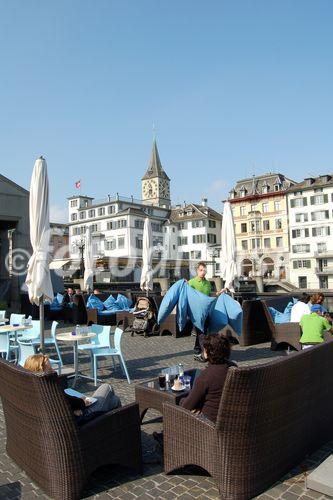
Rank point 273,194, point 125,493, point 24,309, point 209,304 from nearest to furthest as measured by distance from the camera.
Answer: point 125,493 < point 209,304 < point 24,309 < point 273,194

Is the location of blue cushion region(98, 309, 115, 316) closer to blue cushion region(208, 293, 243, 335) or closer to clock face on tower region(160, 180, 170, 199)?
blue cushion region(208, 293, 243, 335)

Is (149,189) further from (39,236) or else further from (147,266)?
(39,236)

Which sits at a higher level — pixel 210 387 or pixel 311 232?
pixel 311 232

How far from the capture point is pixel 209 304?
29.5ft

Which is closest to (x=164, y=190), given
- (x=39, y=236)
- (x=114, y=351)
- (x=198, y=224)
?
(x=198, y=224)

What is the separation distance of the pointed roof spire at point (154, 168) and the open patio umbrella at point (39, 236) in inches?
4092

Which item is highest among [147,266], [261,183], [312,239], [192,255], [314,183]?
[261,183]

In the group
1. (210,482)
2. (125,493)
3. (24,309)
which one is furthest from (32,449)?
(24,309)

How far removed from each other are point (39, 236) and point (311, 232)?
2286 inches

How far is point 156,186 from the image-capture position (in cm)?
11094

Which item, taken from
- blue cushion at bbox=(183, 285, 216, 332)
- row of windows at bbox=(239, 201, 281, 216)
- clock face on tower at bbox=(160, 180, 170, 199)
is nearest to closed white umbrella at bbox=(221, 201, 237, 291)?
blue cushion at bbox=(183, 285, 216, 332)

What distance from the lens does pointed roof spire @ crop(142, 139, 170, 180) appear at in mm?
112250

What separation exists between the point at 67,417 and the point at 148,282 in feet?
42.6

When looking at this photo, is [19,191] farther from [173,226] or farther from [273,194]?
[173,226]
